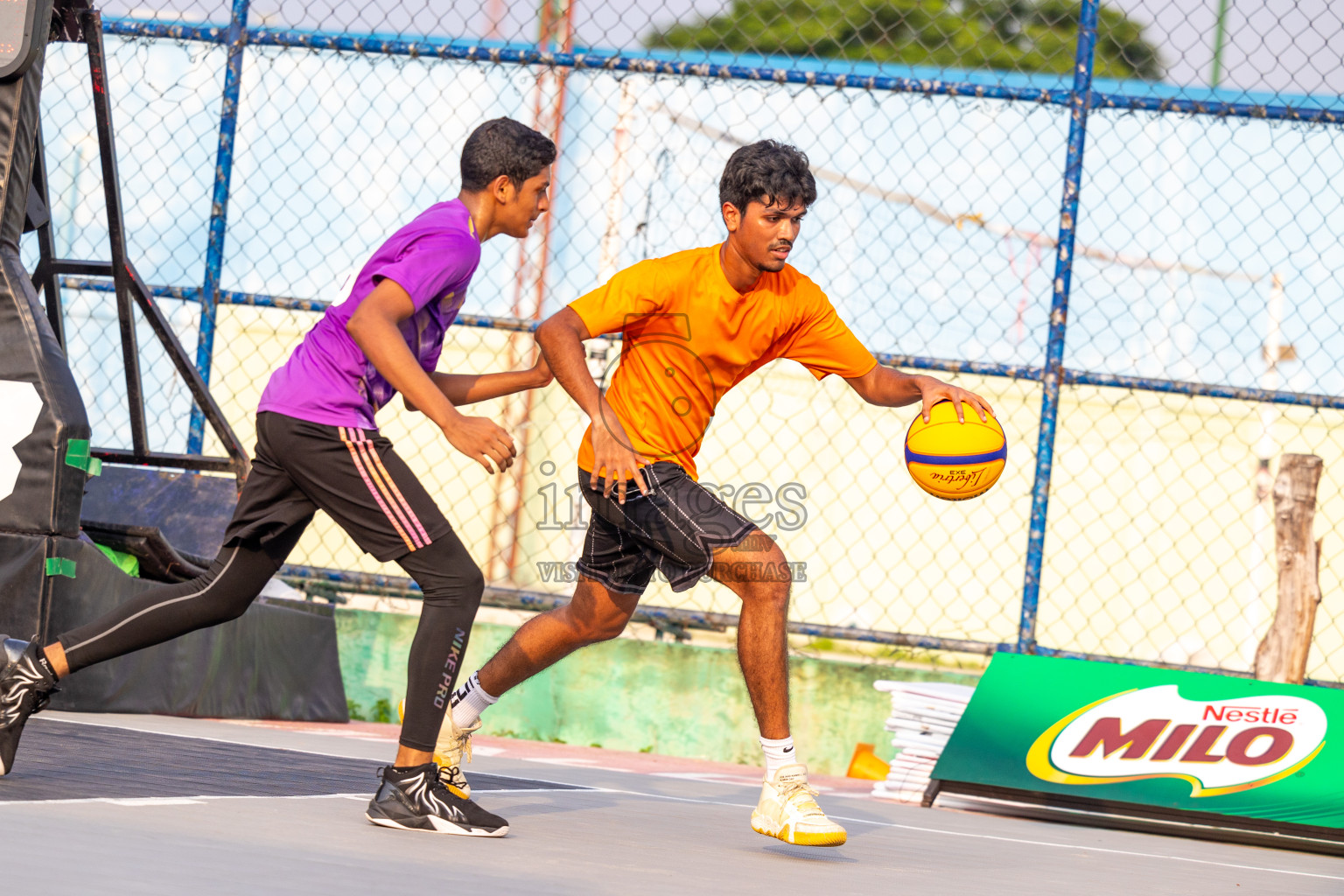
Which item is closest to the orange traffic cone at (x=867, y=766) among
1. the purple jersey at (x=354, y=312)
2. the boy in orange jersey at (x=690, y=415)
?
the boy in orange jersey at (x=690, y=415)

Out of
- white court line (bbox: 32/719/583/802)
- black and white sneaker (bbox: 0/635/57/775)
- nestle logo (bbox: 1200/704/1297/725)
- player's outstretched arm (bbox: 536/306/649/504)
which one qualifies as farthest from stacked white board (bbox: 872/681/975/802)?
black and white sneaker (bbox: 0/635/57/775)

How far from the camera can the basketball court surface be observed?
3.04 m

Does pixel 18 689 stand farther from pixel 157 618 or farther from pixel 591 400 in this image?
pixel 591 400

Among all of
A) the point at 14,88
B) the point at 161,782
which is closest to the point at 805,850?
the point at 161,782

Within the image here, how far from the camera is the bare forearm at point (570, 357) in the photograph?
4.38 m

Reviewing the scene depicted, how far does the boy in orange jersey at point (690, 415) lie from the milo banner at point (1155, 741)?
1888 millimetres

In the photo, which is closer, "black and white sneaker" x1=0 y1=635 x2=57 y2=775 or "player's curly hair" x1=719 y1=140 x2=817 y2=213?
"black and white sneaker" x1=0 y1=635 x2=57 y2=775

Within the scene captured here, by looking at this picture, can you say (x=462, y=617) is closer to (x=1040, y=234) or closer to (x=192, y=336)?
(x=192, y=336)

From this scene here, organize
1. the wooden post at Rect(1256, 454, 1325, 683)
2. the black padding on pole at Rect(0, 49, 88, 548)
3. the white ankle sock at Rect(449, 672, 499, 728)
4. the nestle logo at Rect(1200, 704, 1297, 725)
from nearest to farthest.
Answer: the white ankle sock at Rect(449, 672, 499, 728) < the black padding on pole at Rect(0, 49, 88, 548) < the nestle logo at Rect(1200, 704, 1297, 725) < the wooden post at Rect(1256, 454, 1325, 683)

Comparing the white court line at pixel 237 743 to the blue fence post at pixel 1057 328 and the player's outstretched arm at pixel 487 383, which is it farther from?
the blue fence post at pixel 1057 328

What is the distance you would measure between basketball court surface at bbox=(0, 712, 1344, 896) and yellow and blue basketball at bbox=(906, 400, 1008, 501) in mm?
1117

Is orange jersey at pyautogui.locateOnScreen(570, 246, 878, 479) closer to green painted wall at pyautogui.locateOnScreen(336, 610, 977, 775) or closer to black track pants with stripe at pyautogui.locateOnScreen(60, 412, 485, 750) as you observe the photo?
black track pants with stripe at pyautogui.locateOnScreen(60, 412, 485, 750)

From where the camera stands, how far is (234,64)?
25.6 ft

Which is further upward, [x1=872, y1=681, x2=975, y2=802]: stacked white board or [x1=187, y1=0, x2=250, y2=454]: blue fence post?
[x1=187, y1=0, x2=250, y2=454]: blue fence post
